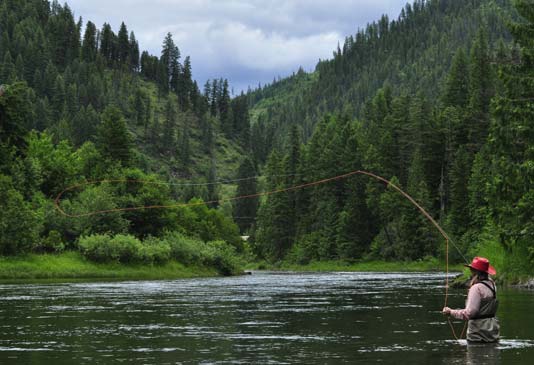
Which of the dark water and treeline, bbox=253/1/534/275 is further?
treeline, bbox=253/1/534/275

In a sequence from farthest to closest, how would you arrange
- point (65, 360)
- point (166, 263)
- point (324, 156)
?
point (324, 156) → point (166, 263) → point (65, 360)

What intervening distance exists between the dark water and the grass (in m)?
55.0

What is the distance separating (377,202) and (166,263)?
47.3 metres

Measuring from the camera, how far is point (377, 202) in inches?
4424

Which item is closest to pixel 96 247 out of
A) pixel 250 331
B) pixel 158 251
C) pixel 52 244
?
pixel 52 244

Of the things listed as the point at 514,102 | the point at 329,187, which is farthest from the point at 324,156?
the point at 514,102

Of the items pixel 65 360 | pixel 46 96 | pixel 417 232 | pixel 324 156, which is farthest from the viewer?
pixel 46 96

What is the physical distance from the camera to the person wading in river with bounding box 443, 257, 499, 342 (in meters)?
15.6

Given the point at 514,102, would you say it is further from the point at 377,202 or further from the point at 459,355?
the point at 377,202

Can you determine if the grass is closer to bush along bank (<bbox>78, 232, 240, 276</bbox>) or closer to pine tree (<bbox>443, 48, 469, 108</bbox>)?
bush along bank (<bbox>78, 232, 240, 276</bbox>)

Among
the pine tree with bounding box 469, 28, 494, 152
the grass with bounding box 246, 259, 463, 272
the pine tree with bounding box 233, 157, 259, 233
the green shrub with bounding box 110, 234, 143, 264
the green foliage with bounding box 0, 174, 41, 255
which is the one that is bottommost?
the grass with bounding box 246, 259, 463, 272

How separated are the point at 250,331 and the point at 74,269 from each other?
4527cm

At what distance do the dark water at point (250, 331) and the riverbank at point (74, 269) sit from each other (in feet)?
88.6

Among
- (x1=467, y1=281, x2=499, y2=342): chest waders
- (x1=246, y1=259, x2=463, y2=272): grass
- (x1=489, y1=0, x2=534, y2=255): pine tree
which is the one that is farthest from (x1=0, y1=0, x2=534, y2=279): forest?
(x1=467, y1=281, x2=499, y2=342): chest waders
